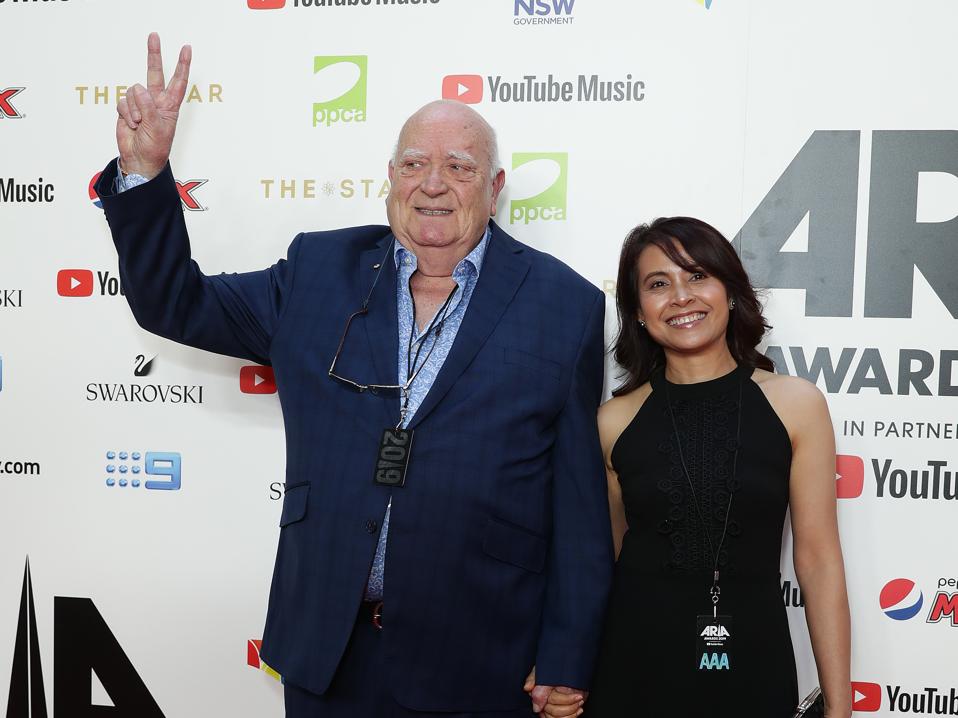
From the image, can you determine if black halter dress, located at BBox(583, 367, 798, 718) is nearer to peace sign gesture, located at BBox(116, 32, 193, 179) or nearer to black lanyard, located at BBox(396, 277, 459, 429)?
black lanyard, located at BBox(396, 277, 459, 429)

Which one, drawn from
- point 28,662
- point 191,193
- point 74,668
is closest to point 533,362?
point 191,193

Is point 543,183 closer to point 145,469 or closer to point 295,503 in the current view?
point 295,503

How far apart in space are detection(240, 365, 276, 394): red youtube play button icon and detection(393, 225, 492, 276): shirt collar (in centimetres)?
68

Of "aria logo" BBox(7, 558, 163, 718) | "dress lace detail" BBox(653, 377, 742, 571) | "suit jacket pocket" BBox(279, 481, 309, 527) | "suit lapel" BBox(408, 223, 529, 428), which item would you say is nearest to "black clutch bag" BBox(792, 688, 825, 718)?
"dress lace detail" BBox(653, 377, 742, 571)

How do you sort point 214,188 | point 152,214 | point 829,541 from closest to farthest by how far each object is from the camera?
point 152,214, point 829,541, point 214,188

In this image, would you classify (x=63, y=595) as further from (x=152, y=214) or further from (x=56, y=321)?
(x=152, y=214)

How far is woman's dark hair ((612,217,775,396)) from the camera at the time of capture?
5.90ft

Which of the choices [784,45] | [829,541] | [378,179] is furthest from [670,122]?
[829,541]

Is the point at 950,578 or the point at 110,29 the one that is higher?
the point at 110,29

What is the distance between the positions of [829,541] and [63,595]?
204cm

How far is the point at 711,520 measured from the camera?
66.9 inches

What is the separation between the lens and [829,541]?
1747 mm

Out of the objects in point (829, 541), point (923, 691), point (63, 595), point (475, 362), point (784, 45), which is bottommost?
point (923, 691)

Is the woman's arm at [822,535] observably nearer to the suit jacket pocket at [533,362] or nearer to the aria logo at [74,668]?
the suit jacket pocket at [533,362]
